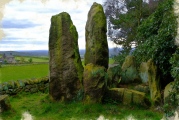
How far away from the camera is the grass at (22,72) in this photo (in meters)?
18.2

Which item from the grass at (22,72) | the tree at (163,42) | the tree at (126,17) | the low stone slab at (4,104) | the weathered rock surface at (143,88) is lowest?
the low stone slab at (4,104)

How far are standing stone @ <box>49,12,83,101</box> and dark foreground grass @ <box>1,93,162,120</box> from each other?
59 centimetres

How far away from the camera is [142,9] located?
2531 centimetres

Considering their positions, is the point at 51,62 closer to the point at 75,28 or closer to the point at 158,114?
the point at 75,28

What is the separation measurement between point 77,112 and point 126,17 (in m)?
15.0

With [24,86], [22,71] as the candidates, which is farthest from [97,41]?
[22,71]

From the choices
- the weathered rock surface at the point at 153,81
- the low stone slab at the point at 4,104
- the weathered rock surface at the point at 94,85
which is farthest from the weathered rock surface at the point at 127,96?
the low stone slab at the point at 4,104

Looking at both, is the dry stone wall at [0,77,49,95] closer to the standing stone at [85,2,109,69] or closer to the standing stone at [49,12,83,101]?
the standing stone at [49,12,83,101]

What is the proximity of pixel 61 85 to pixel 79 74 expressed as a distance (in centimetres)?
84

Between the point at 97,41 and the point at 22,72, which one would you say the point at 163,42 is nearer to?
the point at 97,41

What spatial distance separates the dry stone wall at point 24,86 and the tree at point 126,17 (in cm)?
1009

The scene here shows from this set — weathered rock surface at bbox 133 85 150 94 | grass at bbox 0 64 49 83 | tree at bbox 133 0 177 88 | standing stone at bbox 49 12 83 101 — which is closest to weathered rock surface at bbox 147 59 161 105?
tree at bbox 133 0 177 88

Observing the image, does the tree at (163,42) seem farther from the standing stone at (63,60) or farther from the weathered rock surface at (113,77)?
the standing stone at (63,60)

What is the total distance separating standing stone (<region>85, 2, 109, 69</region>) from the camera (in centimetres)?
1239
